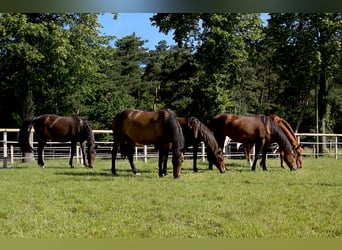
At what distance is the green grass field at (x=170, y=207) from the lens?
3016 mm

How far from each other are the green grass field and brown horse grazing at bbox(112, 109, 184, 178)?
1.57ft

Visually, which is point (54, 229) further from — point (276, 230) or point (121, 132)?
point (121, 132)

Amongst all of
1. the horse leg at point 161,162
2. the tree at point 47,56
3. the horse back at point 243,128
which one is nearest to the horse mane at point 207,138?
the horse leg at point 161,162

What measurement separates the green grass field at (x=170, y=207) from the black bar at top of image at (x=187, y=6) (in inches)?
61.1

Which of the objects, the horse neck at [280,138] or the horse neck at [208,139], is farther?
the horse neck at [280,138]

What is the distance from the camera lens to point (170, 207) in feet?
12.7

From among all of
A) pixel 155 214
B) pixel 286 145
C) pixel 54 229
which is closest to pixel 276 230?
pixel 155 214

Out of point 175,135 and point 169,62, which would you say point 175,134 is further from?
point 169,62

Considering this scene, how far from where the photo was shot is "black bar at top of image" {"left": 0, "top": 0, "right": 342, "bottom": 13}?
184 centimetres

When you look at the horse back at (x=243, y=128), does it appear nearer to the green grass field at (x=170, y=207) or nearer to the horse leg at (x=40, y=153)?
the green grass field at (x=170, y=207)

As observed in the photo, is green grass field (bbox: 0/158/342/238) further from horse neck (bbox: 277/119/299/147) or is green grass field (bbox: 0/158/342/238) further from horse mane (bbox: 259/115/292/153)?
horse neck (bbox: 277/119/299/147)

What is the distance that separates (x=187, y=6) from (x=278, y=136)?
20.8ft

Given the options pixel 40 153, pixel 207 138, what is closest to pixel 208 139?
pixel 207 138

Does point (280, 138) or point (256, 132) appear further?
point (256, 132)
